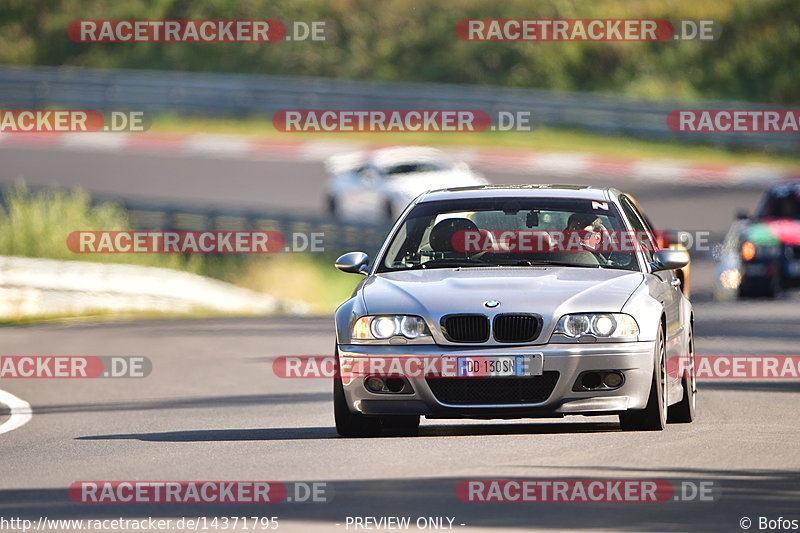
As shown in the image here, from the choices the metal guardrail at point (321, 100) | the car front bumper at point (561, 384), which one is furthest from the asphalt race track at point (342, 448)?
the metal guardrail at point (321, 100)

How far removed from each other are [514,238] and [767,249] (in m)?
11.7

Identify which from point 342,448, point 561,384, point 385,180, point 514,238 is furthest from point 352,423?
point 385,180

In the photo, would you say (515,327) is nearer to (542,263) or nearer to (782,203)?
(542,263)

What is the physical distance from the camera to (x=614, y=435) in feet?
35.2

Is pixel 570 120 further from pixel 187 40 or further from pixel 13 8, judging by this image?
pixel 13 8

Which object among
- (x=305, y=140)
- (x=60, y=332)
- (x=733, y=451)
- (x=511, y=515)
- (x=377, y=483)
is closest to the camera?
(x=511, y=515)

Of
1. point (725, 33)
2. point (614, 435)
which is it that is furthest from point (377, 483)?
point (725, 33)

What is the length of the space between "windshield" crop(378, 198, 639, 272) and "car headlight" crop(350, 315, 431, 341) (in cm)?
92

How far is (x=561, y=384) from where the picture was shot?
1026 cm

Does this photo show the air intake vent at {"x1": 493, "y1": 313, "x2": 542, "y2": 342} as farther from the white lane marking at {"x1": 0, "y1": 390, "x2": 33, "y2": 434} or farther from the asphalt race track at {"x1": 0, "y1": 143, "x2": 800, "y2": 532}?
the white lane marking at {"x1": 0, "y1": 390, "x2": 33, "y2": 434}

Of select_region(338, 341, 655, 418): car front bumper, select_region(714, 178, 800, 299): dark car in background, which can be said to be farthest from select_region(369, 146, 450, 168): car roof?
select_region(338, 341, 655, 418): car front bumper

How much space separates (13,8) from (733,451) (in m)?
51.5

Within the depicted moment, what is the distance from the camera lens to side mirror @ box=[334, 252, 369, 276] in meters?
11.6

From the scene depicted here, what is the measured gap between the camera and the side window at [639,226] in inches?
462
